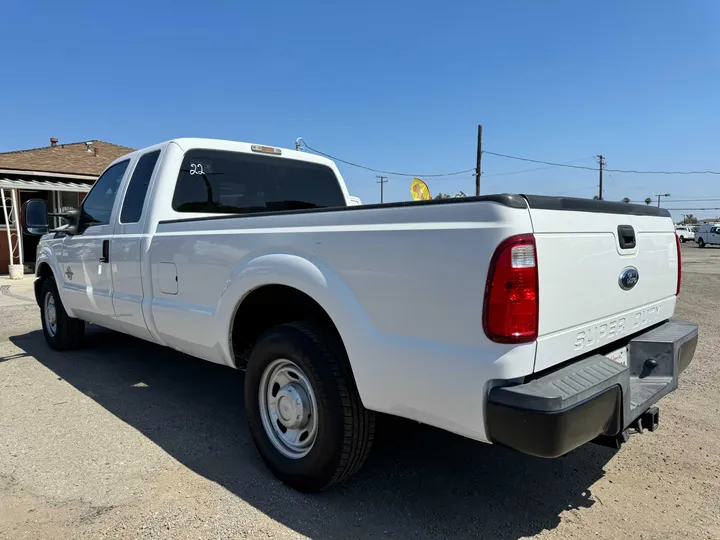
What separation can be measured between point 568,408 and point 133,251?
3.34 meters

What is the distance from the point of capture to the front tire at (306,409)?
100 inches

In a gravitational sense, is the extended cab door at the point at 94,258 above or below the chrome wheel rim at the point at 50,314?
above

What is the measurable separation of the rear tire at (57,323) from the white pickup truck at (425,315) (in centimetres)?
231

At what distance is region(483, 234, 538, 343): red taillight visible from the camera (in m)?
1.96

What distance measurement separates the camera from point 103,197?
4914 mm

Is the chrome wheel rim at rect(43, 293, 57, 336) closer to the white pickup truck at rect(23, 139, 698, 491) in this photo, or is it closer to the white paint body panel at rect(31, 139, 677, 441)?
the white pickup truck at rect(23, 139, 698, 491)

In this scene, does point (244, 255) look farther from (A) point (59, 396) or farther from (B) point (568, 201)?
(A) point (59, 396)

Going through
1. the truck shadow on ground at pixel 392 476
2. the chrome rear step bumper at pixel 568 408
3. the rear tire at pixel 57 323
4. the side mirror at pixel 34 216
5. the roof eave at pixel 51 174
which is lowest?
the truck shadow on ground at pixel 392 476

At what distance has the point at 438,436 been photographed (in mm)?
3650

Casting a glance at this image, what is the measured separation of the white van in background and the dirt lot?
150ft

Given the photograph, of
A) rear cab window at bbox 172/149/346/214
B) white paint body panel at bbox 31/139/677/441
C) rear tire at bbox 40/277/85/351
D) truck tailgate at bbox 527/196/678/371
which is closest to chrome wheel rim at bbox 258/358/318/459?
white paint body panel at bbox 31/139/677/441

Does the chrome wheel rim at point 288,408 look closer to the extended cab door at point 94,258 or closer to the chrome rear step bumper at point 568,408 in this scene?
the chrome rear step bumper at point 568,408

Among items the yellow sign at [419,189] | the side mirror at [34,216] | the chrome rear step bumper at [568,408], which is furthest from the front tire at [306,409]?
the yellow sign at [419,189]

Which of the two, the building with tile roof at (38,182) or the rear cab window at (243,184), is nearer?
the rear cab window at (243,184)
